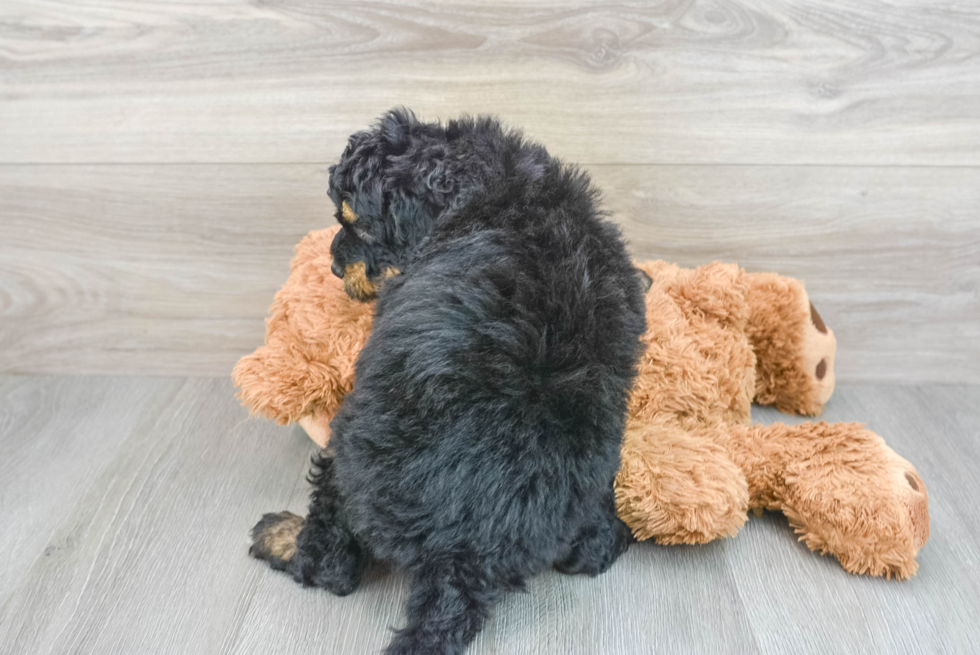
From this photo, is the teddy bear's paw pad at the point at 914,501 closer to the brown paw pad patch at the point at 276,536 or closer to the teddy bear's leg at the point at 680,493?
the teddy bear's leg at the point at 680,493

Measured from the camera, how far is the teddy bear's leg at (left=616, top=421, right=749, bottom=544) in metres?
1.18

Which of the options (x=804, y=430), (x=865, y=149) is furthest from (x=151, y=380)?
(x=865, y=149)

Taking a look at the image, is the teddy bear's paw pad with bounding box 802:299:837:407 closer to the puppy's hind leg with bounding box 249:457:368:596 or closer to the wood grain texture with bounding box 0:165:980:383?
the wood grain texture with bounding box 0:165:980:383

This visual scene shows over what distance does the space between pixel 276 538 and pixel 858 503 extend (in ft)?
3.32

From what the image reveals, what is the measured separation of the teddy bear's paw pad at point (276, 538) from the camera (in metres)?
1.20

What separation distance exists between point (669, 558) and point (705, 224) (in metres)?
0.82

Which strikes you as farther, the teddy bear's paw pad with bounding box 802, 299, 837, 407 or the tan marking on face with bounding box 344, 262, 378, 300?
the teddy bear's paw pad with bounding box 802, 299, 837, 407

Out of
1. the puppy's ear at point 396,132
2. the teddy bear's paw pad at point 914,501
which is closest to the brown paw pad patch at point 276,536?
the puppy's ear at point 396,132

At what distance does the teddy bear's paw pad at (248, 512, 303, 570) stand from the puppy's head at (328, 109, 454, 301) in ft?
1.61

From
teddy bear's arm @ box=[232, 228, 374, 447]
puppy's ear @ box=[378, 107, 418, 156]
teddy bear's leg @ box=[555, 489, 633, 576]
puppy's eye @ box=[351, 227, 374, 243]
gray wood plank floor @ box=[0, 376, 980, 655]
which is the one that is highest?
puppy's ear @ box=[378, 107, 418, 156]

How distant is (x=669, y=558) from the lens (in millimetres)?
1244

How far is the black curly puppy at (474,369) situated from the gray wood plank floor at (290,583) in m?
0.18

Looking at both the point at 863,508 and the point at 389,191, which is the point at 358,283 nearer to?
the point at 389,191

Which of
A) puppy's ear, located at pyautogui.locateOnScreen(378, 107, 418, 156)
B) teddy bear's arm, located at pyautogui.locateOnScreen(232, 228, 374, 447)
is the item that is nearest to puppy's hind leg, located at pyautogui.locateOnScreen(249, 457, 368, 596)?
teddy bear's arm, located at pyautogui.locateOnScreen(232, 228, 374, 447)
